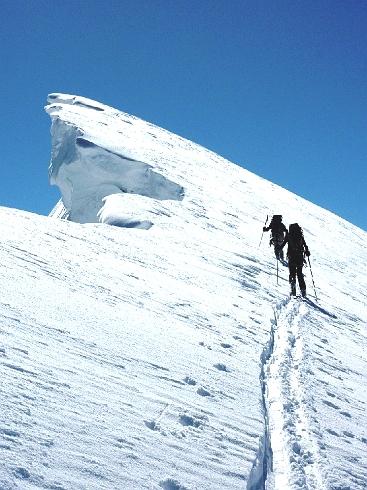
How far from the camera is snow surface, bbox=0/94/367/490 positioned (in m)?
4.62

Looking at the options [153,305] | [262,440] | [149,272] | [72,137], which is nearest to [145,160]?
[72,137]

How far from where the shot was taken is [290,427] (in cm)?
588

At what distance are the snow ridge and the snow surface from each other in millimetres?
19

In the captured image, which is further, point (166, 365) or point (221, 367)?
point (221, 367)

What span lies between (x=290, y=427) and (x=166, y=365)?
1.86 m

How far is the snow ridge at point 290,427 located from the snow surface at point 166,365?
0.02 metres

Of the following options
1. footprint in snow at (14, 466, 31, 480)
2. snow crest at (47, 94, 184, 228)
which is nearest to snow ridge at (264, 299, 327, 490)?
footprint in snow at (14, 466, 31, 480)

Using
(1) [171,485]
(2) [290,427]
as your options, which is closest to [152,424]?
(1) [171,485]

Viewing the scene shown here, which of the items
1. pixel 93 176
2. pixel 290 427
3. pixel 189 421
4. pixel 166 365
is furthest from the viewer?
pixel 93 176

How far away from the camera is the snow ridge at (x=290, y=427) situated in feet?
16.2

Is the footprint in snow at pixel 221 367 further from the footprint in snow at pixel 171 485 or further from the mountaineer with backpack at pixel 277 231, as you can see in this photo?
the mountaineer with backpack at pixel 277 231

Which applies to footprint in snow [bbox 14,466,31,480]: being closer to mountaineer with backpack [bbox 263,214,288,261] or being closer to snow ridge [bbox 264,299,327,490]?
snow ridge [bbox 264,299,327,490]

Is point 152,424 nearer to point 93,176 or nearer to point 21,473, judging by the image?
point 21,473

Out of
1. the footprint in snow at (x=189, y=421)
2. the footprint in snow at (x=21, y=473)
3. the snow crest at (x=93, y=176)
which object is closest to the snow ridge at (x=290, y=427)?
the footprint in snow at (x=189, y=421)
